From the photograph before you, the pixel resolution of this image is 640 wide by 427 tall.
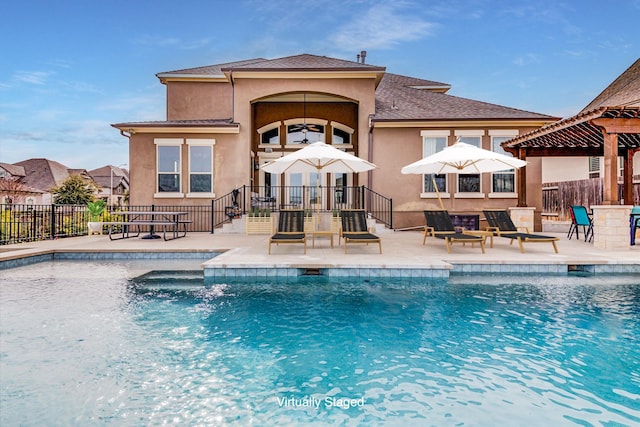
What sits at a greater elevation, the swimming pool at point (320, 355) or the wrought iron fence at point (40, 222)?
the wrought iron fence at point (40, 222)

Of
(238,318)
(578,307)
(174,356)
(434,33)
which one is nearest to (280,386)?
(174,356)

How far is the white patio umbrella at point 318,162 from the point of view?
375 inches

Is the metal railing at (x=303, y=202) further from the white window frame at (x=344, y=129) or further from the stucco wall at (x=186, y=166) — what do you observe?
the white window frame at (x=344, y=129)

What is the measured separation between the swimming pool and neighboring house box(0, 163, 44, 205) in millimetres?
33538

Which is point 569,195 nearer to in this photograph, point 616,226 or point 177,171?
point 616,226

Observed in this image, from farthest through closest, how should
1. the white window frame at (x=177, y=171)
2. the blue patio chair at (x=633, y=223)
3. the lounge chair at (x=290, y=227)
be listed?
the white window frame at (x=177, y=171), the blue patio chair at (x=633, y=223), the lounge chair at (x=290, y=227)

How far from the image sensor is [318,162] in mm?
10820

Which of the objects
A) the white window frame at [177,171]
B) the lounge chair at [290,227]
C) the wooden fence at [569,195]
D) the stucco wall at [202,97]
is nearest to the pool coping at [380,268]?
the lounge chair at [290,227]

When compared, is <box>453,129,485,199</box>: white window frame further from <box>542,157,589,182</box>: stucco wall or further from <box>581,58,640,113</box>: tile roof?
<box>542,157,589,182</box>: stucco wall

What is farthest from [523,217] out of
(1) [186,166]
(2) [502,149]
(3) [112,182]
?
(3) [112,182]

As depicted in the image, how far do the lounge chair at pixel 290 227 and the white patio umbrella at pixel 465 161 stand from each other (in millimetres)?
3586

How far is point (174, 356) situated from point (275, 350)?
102cm

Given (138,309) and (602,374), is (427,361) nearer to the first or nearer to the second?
(602,374)

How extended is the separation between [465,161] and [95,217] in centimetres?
1363
